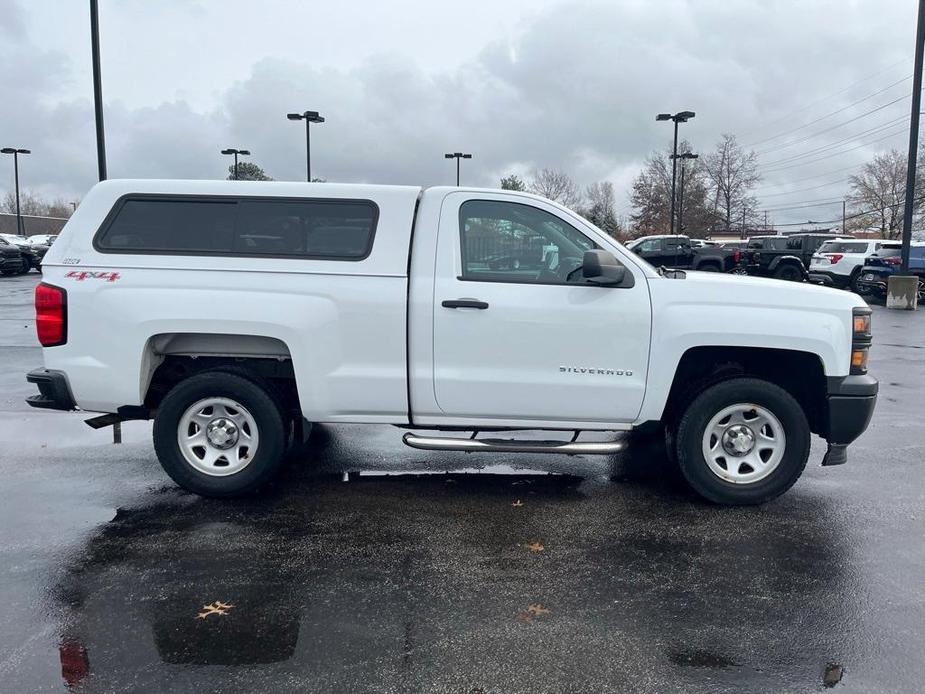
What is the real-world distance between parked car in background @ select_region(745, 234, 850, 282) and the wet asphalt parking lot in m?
24.7

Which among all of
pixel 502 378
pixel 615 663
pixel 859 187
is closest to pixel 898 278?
pixel 502 378

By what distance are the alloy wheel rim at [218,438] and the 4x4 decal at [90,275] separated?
3.27 feet

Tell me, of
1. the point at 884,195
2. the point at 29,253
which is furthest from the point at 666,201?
the point at 29,253

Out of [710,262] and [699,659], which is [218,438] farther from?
[710,262]

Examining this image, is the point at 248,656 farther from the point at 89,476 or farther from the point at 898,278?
the point at 898,278

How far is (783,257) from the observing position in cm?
2902

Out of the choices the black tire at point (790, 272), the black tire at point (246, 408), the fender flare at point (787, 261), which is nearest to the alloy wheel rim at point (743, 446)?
the black tire at point (246, 408)

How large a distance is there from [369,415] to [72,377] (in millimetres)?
1930

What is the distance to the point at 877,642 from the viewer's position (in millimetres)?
3449

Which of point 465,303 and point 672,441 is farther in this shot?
point 672,441

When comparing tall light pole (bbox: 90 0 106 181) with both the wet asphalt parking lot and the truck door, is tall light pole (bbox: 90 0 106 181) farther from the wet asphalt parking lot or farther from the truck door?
the truck door

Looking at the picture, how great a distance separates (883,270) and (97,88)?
2134 cm

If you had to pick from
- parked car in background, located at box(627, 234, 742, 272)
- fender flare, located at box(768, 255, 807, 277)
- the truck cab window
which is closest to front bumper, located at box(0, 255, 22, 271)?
parked car in background, located at box(627, 234, 742, 272)

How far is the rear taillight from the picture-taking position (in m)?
4.99
